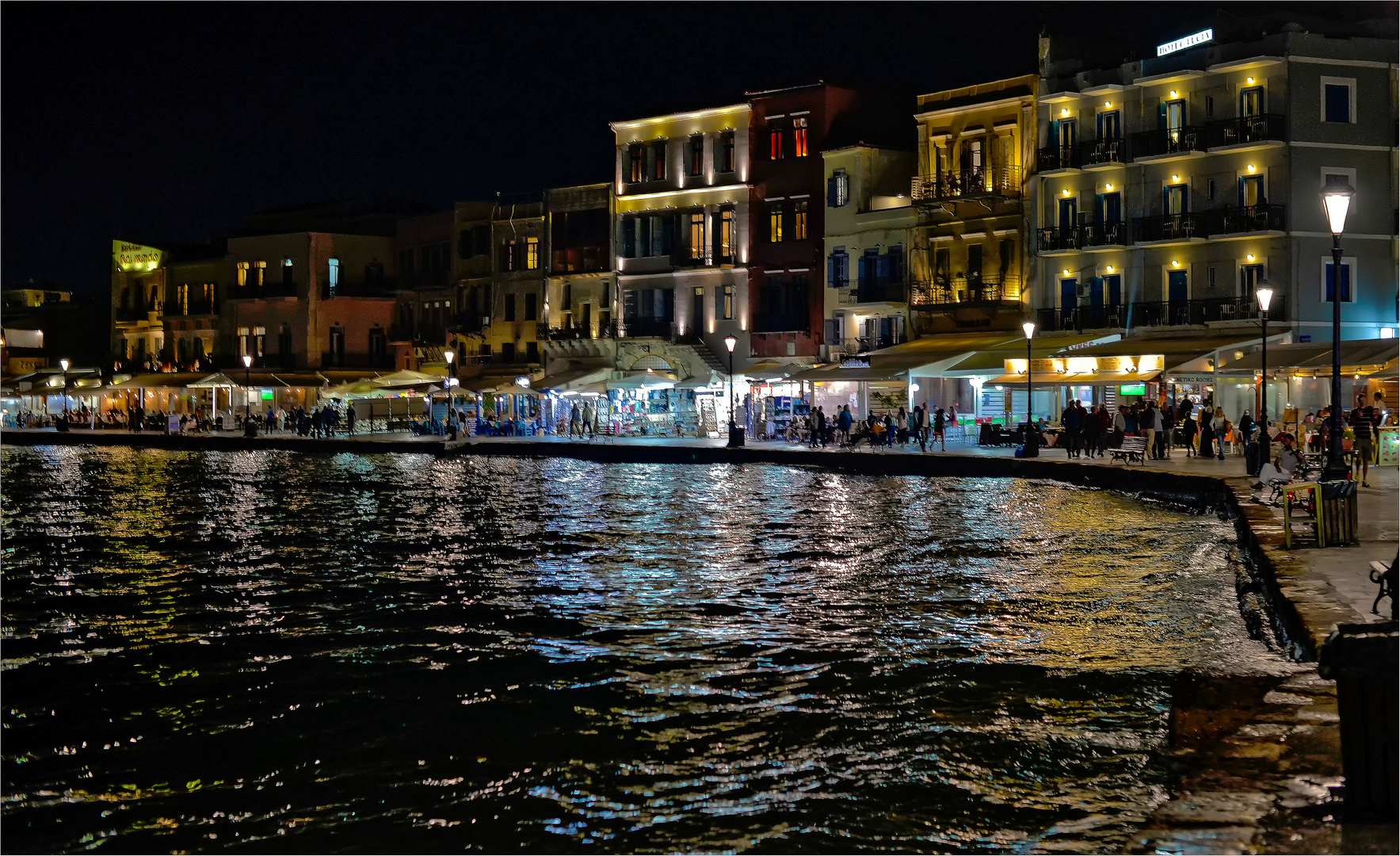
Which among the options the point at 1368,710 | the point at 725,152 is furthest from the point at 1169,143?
the point at 1368,710

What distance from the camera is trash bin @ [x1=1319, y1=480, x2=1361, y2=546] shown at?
15.1 metres

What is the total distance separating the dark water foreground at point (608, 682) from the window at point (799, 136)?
32677mm

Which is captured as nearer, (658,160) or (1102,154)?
(1102,154)

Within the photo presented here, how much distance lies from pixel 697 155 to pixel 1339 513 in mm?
43630

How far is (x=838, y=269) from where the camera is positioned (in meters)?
51.4

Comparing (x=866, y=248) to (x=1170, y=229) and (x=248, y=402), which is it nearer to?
(x=1170, y=229)

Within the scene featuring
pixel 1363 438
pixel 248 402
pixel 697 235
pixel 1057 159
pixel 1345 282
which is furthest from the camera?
pixel 248 402

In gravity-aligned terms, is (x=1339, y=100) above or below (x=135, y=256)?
below

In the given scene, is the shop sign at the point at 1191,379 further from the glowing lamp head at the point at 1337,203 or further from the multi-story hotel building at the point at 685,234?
the multi-story hotel building at the point at 685,234

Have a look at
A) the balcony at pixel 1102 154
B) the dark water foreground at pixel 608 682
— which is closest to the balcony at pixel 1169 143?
the balcony at pixel 1102 154

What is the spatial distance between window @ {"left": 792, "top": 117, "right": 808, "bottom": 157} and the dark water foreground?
32677 mm

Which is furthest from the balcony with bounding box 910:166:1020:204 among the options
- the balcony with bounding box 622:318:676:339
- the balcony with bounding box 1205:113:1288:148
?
the balcony with bounding box 622:318:676:339

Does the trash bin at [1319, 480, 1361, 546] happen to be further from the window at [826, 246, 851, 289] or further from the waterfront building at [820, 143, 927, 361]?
the window at [826, 246, 851, 289]

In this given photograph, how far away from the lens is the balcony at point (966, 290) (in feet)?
151
